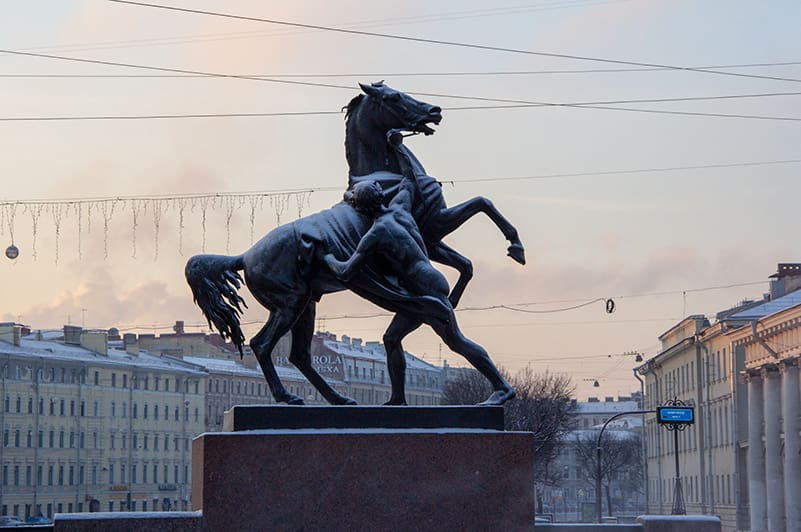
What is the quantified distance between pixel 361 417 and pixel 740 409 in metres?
69.8

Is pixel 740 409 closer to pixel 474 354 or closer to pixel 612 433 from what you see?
pixel 474 354

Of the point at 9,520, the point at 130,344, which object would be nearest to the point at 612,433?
the point at 130,344

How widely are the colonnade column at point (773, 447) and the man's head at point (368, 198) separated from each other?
189 feet

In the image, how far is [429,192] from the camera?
15711mm

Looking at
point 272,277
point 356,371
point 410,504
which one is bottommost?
point 410,504

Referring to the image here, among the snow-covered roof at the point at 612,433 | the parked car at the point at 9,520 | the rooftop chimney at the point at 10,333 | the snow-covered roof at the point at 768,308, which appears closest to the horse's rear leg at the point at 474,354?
the snow-covered roof at the point at 768,308

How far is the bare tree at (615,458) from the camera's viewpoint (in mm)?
138500

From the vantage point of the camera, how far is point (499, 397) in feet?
49.2

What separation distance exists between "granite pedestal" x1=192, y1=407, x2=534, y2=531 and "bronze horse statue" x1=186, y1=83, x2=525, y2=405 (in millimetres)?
803

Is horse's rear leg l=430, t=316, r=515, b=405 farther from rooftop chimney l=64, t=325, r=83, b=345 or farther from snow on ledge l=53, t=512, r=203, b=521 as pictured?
rooftop chimney l=64, t=325, r=83, b=345

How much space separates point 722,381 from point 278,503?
246 feet

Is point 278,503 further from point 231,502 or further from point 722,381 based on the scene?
point 722,381

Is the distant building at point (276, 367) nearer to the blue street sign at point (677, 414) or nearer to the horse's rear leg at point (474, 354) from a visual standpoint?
the blue street sign at point (677, 414)

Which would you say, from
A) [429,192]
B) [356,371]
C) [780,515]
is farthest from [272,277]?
[356,371]
